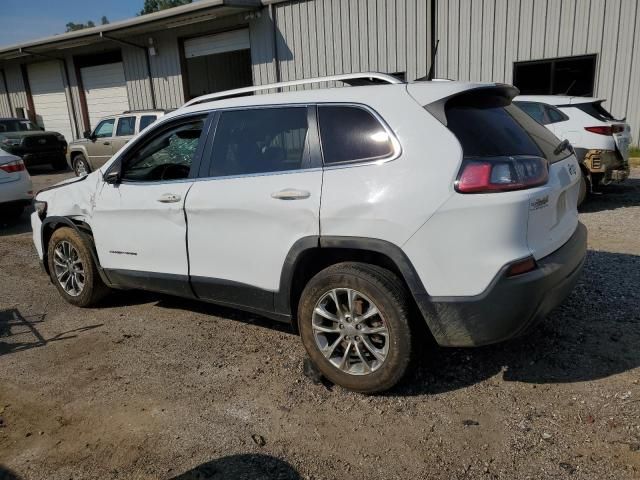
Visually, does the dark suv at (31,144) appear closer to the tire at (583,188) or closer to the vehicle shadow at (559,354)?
the tire at (583,188)

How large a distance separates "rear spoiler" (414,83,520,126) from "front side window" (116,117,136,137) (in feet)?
39.6

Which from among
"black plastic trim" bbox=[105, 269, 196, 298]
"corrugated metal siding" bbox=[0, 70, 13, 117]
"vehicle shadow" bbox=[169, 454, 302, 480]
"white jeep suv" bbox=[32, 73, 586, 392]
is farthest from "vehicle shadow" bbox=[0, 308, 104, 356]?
"corrugated metal siding" bbox=[0, 70, 13, 117]

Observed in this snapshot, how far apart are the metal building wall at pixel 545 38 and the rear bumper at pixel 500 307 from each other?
11.2 meters

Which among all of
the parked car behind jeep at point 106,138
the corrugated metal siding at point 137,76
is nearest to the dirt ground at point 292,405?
the parked car behind jeep at point 106,138

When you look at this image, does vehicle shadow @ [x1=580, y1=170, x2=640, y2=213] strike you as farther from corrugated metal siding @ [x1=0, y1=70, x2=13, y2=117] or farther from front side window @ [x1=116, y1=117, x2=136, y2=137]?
corrugated metal siding @ [x1=0, y1=70, x2=13, y2=117]

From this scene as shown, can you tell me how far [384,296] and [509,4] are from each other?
11967 mm

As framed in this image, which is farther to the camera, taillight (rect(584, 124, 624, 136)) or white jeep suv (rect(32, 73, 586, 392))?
taillight (rect(584, 124, 624, 136))

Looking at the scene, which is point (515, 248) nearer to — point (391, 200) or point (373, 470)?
point (391, 200)

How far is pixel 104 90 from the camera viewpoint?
2161 cm

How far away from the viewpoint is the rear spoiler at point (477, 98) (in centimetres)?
297

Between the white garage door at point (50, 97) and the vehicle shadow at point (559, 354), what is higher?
the white garage door at point (50, 97)

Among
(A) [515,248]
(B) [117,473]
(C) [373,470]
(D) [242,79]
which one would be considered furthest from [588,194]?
(D) [242,79]

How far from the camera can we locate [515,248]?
273cm

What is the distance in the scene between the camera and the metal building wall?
11.8m
